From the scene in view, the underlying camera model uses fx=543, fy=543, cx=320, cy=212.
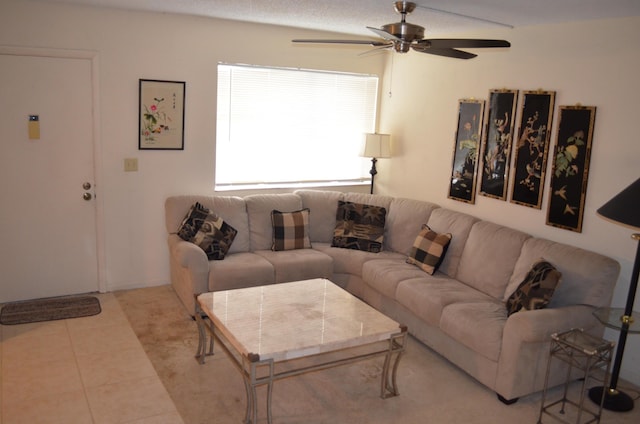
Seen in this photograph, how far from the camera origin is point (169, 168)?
507cm

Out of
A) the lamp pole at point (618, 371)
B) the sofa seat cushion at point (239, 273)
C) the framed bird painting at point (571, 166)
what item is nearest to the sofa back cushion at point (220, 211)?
the sofa seat cushion at point (239, 273)

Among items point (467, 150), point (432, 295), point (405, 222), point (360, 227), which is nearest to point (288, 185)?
point (360, 227)

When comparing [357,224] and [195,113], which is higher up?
[195,113]

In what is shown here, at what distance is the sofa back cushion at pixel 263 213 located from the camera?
5094 mm

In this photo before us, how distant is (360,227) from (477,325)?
1857 millimetres

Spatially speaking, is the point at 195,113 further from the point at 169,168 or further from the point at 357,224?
the point at 357,224

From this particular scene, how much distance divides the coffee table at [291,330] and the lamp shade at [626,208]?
139cm

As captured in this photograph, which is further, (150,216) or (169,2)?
(150,216)

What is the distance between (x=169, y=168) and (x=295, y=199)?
1237mm

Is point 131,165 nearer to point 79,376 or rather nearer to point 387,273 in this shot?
point 79,376

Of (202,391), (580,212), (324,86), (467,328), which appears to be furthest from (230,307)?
(324,86)

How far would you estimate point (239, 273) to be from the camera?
443cm

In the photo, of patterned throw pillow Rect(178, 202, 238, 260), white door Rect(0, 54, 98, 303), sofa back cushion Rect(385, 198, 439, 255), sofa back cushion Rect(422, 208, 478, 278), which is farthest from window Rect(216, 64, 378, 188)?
sofa back cushion Rect(422, 208, 478, 278)

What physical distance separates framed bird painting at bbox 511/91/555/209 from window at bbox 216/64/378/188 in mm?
2021
